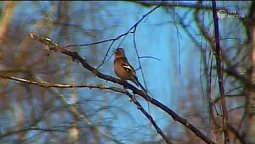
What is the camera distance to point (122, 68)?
2729 mm

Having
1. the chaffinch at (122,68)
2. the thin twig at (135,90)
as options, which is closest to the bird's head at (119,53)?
the chaffinch at (122,68)

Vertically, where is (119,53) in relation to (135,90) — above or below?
above

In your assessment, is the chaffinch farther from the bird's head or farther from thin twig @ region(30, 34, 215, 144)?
thin twig @ region(30, 34, 215, 144)

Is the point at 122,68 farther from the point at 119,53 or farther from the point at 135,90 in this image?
the point at 135,90

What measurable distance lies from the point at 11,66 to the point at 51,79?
18.9 inches

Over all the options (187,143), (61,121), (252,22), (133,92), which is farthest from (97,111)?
(133,92)

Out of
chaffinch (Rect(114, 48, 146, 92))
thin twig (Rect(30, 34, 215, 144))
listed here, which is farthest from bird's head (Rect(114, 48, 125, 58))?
thin twig (Rect(30, 34, 215, 144))

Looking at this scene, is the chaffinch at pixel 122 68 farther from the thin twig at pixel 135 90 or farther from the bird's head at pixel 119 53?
the thin twig at pixel 135 90

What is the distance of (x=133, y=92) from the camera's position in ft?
7.81

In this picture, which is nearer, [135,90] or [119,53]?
[135,90]

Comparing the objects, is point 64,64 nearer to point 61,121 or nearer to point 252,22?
point 61,121

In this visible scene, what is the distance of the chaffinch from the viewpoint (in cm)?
265

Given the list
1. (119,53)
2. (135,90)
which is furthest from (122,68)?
(135,90)

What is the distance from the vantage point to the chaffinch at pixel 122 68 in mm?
2648
